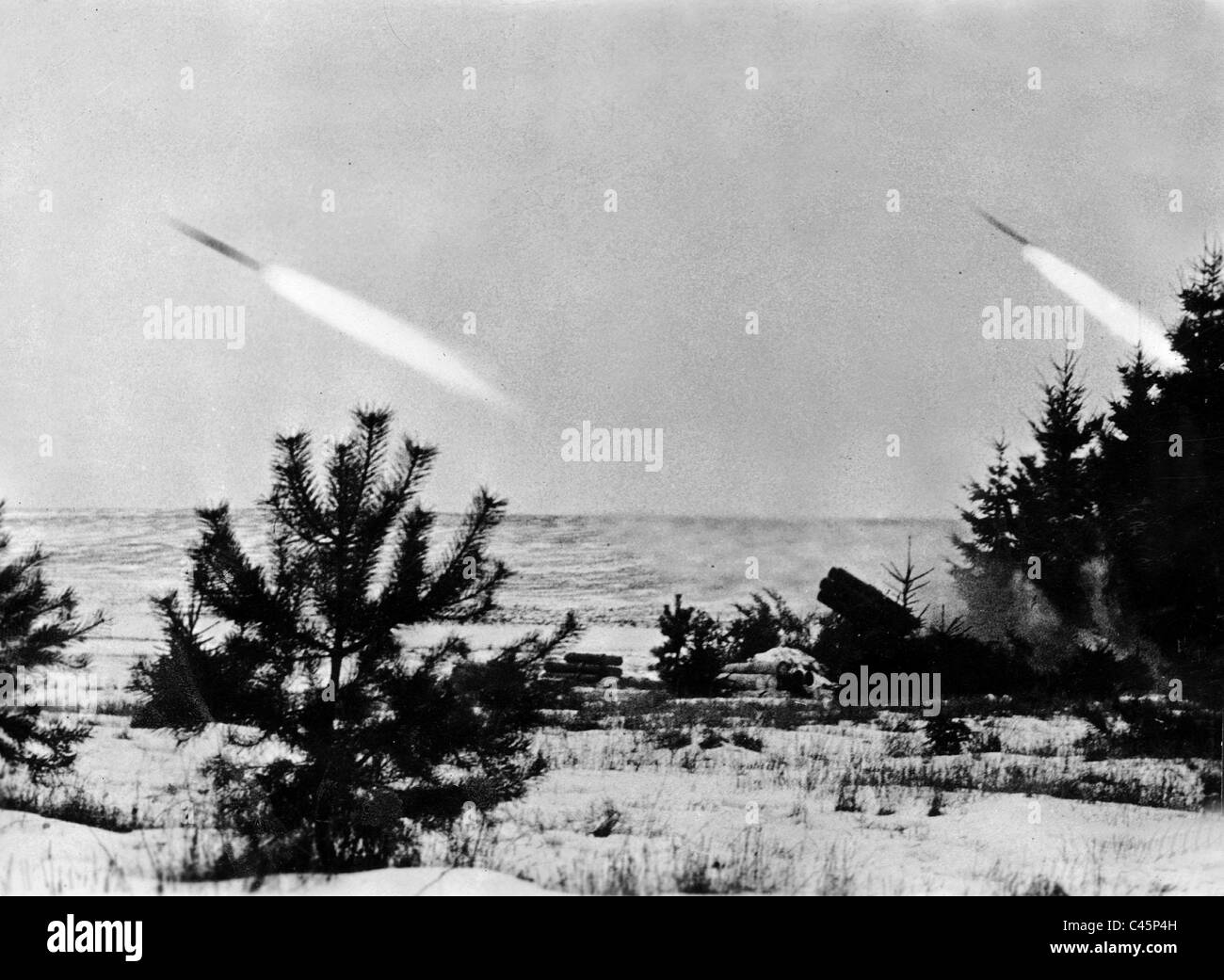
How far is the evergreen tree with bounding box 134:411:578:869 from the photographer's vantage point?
13.5 ft

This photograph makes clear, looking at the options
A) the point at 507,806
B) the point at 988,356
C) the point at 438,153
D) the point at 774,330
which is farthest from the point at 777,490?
the point at 438,153

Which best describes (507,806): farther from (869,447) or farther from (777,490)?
(869,447)

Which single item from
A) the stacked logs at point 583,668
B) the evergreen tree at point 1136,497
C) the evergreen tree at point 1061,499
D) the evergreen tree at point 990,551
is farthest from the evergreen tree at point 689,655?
the evergreen tree at point 1136,497

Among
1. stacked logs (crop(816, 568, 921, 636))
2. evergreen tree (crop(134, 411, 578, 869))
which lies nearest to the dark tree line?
stacked logs (crop(816, 568, 921, 636))

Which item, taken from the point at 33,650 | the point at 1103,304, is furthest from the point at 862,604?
the point at 33,650

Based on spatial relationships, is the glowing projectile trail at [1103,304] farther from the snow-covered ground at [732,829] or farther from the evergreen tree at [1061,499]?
the snow-covered ground at [732,829]

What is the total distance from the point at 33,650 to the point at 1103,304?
17.8ft

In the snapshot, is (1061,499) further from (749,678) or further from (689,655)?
(689,655)

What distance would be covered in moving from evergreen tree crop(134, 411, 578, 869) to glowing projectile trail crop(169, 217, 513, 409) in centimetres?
54

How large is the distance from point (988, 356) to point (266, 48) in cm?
384

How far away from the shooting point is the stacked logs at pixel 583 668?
435 centimetres

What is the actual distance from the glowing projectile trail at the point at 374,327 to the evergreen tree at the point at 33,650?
176 cm

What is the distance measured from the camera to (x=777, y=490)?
448cm

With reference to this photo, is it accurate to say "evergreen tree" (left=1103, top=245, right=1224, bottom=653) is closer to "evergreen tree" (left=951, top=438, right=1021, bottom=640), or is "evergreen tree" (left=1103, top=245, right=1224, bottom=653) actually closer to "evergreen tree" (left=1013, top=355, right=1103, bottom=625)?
"evergreen tree" (left=1013, top=355, right=1103, bottom=625)
